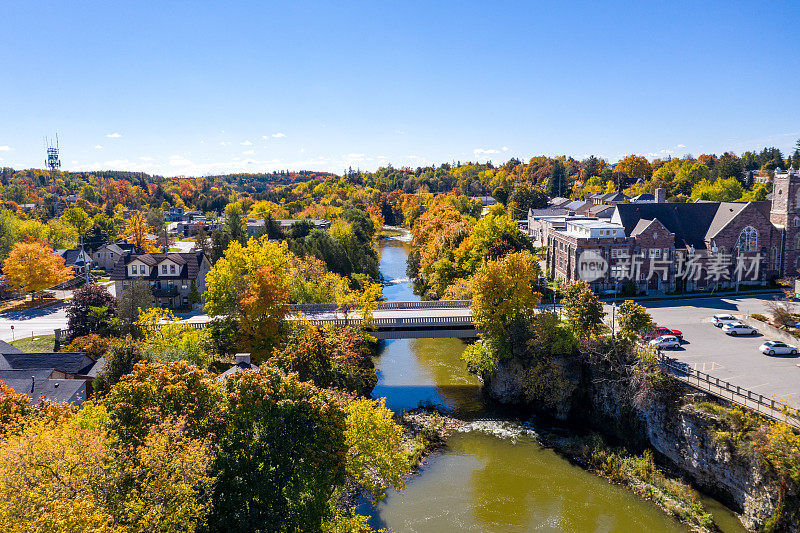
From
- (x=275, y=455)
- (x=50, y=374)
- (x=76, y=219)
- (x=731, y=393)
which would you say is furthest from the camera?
(x=76, y=219)

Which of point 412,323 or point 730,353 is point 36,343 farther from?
point 730,353

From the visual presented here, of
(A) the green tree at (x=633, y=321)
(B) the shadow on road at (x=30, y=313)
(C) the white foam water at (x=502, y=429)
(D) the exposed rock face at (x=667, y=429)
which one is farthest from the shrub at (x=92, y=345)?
(A) the green tree at (x=633, y=321)

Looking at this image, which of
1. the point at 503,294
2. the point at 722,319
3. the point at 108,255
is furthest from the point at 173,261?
the point at 722,319

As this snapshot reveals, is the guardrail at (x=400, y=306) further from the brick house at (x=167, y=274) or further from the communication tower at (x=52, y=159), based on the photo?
the communication tower at (x=52, y=159)

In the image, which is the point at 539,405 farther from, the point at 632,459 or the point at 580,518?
the point at 580,518

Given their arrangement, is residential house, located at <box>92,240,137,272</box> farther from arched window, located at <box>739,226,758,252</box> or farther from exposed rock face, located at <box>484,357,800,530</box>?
arched window, located at <box>739,226,758,252</box>
